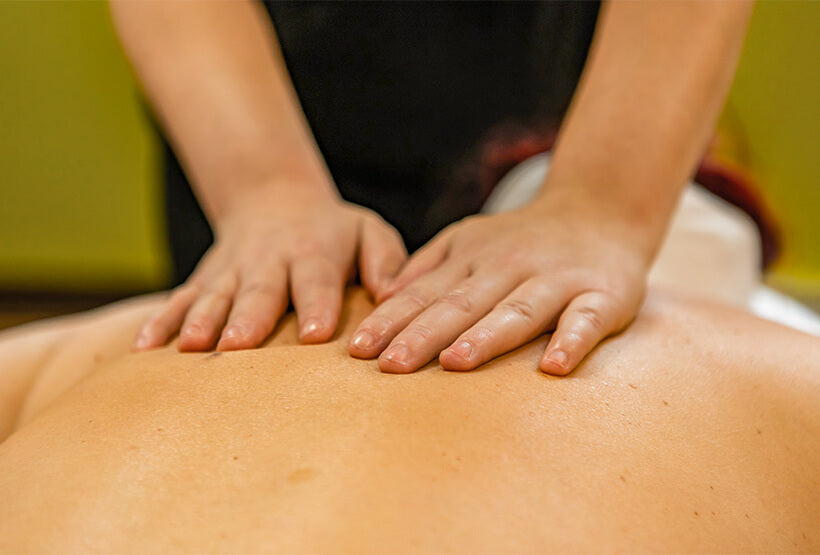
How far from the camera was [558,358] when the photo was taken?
667 mm

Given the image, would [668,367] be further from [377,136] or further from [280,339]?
[377,136]

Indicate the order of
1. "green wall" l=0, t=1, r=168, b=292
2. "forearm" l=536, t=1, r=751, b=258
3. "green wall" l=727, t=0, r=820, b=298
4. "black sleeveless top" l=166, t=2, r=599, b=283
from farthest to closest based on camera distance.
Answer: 1. "green wall" l=0, t=1, r=168, b=292
2. "green wall" l=727, t=0, r=820, b=298
3. "black sleeveless top" l=166, t=2, r=599, b=283
4. "forearm" l=536, t=1, r=751, b=258

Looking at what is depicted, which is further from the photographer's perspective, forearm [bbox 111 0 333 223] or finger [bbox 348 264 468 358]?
forearm [bbox 111 0 333 223]

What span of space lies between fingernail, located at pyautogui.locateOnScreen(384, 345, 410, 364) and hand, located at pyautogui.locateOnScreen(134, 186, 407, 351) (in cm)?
10

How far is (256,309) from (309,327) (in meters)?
0.07

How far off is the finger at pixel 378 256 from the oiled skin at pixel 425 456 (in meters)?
0.13

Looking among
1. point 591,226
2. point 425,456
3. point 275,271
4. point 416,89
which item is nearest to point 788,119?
point 416,89

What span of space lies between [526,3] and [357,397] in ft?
3.52

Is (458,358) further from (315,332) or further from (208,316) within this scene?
(208,316)

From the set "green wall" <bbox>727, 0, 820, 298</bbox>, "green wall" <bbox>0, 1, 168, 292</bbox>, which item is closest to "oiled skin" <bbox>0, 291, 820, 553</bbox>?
"green wall" <bbox>727, 0, 820, 298</bbox>

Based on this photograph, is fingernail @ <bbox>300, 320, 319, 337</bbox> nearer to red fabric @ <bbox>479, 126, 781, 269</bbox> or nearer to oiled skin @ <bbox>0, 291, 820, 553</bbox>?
oiled skin @ <bbox>0, 291, 820, 553</bbox>

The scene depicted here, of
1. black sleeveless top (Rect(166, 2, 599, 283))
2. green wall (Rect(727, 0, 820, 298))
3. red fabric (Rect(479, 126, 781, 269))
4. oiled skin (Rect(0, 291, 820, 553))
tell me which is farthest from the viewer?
green wall (Rect(727, 0, 820, 298))

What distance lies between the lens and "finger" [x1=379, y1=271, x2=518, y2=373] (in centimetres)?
67

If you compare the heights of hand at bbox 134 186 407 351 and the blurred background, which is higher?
hand at bbox 134 186 407 351
